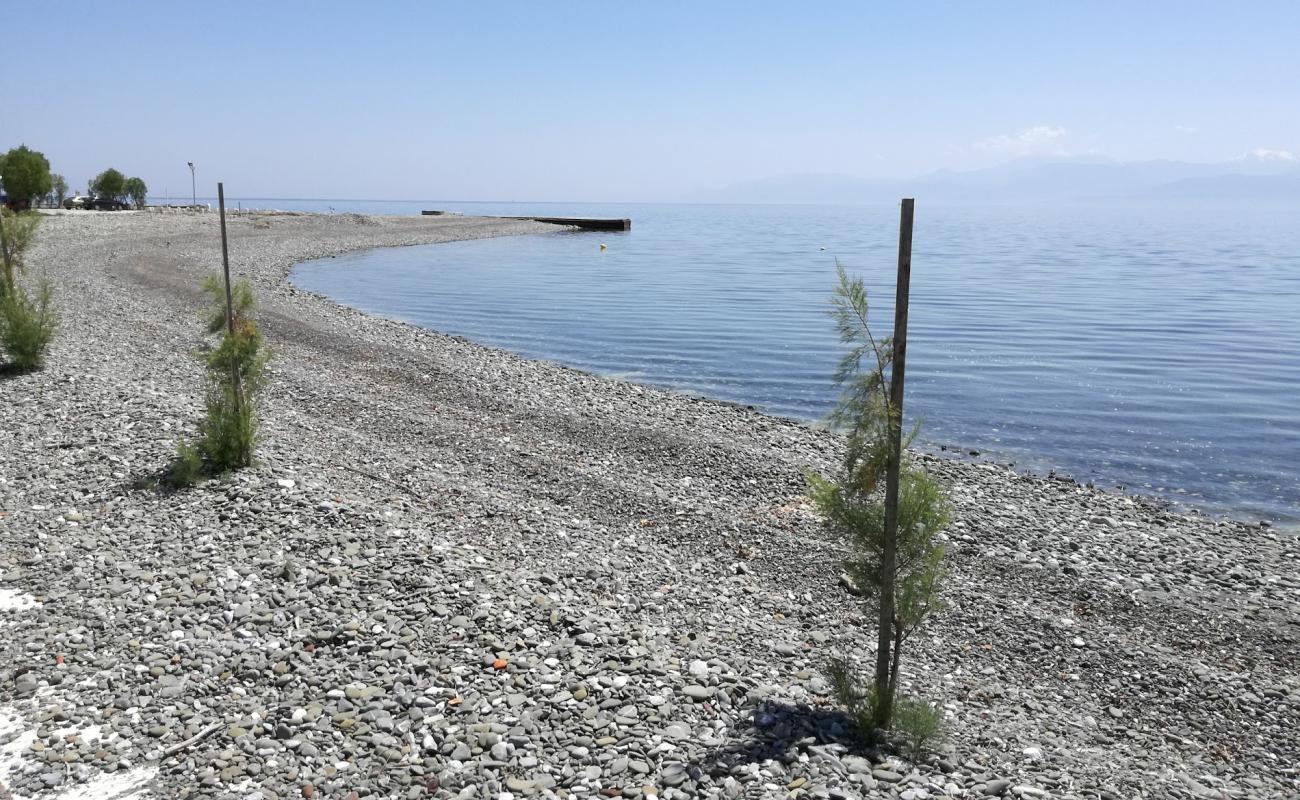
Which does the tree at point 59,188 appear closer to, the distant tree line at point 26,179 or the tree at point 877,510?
the distant tree line at point 26,179

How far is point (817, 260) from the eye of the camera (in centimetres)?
7050

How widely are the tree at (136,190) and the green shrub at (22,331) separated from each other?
93033 mm

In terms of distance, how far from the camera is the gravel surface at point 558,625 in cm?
628

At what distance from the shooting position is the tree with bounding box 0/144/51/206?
2815 inches

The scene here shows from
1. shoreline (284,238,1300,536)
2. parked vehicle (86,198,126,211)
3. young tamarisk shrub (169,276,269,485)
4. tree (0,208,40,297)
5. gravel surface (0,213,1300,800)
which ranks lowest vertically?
shoreline (284,238,1300,536)

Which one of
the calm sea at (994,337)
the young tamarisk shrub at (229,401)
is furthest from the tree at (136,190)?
the young tamarisk shrub at (229,401)

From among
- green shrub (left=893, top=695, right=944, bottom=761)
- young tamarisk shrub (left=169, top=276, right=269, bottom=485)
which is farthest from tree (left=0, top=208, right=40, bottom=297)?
green shrub (left=893, top=695, right=944, bottom=761)

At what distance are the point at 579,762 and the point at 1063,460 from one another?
14.0 meters

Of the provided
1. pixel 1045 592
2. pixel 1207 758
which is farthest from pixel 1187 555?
pixel 1207 758

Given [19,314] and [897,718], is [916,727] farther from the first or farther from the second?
[19,314]

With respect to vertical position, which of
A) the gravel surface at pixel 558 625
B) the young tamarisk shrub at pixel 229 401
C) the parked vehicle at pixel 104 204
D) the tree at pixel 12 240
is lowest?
the gravel surface at pixel 558 625

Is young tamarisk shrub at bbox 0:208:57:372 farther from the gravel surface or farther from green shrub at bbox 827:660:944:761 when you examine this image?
green shrub at bbox 827:660:944:761

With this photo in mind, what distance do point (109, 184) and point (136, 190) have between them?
3212mm

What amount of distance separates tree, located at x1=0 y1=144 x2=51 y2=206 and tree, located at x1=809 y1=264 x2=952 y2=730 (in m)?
81.6
